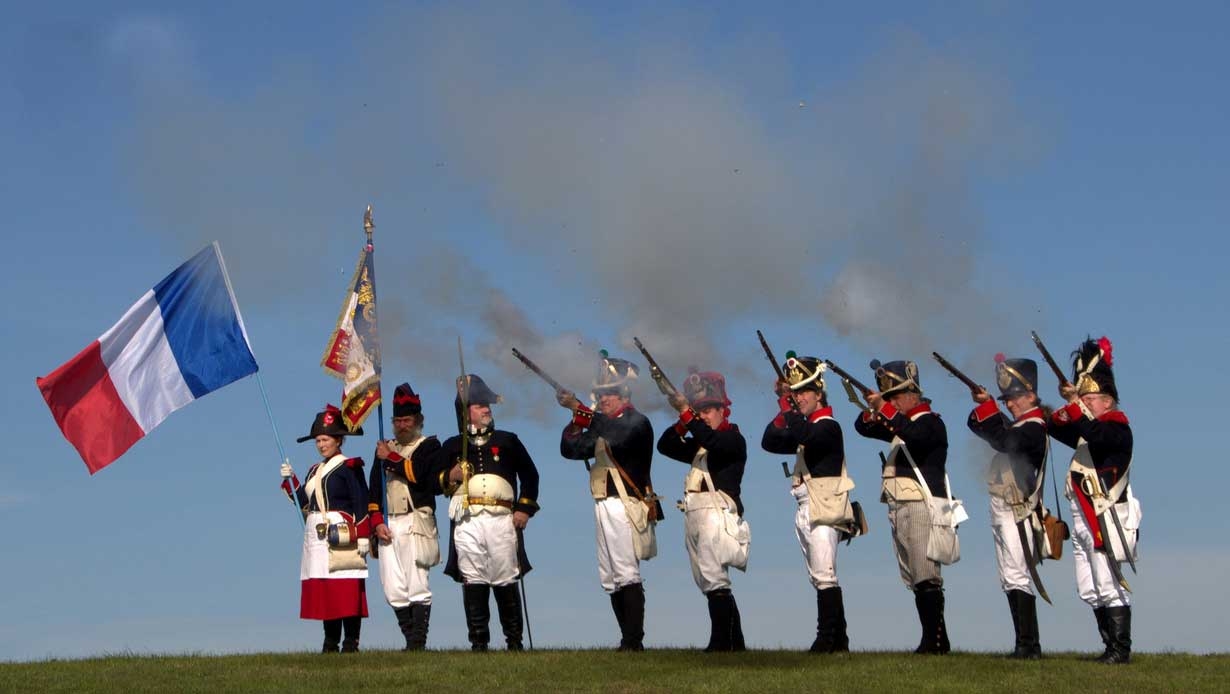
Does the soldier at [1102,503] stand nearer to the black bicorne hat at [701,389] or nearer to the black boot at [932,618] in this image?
the black boot at [932,618]

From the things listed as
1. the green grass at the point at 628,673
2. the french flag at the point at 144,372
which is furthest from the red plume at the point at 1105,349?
the french flag at the point at 144,372

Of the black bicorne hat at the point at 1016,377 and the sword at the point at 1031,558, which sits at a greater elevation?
the black bicorne hat at the point at 1016,377

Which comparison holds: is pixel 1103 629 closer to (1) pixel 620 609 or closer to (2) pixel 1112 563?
(2) pixel 1112 563

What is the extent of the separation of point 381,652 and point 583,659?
8.85ft

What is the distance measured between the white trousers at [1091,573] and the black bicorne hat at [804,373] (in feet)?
9.96

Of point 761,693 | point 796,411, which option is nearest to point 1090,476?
point 796,411

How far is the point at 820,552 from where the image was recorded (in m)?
17.4

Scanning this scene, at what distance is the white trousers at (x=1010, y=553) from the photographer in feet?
54.6

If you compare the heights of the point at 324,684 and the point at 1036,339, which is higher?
the point at 1036,339

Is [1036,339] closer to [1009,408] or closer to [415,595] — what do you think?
[1009,408]

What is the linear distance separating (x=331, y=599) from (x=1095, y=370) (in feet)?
29.0

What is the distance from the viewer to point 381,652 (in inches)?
711

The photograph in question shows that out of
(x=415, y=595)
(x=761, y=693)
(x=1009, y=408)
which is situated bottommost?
(x=761, y=693)

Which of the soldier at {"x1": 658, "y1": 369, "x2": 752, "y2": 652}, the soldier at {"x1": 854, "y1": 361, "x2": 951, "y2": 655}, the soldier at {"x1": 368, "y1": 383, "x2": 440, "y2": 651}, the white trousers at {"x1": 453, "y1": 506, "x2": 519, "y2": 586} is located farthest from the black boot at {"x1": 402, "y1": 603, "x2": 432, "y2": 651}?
the soldier at {"x1": 854, "y1": 361, "x2": 951, "y2": 655}
